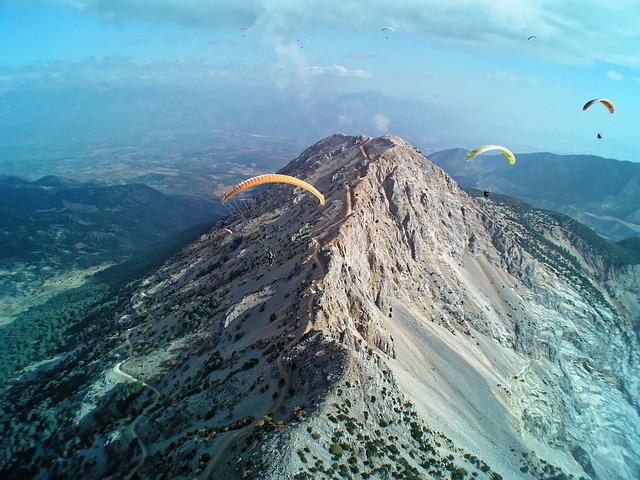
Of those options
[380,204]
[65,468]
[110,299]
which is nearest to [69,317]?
[110,299]

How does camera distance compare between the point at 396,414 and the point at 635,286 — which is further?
the point at 635,286

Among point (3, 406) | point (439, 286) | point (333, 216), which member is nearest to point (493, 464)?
point (439, 286)

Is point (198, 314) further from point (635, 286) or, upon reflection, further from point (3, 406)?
point (635, 286)

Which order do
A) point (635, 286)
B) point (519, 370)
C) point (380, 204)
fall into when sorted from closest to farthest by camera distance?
point (519, 370) → point (380, 204) → point (635, 286)

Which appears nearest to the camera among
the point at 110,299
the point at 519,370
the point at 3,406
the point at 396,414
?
the point at 396,414

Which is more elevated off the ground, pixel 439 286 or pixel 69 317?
pixel 439 286

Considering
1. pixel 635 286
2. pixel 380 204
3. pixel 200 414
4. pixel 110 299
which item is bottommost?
pixel 110 299

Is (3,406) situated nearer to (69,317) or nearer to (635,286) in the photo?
(69,317)
